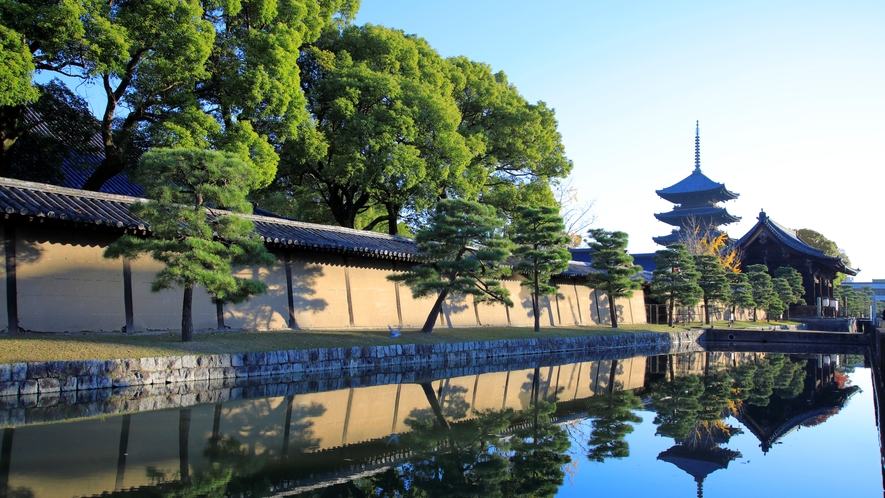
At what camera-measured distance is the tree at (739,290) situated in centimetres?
3706

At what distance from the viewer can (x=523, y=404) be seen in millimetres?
11844

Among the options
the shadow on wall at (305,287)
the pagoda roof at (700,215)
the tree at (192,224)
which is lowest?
the shadow on wall at (305,287)

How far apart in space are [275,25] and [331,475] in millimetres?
17542

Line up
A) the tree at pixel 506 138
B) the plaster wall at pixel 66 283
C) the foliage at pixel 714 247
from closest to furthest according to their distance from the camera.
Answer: the plaster wall at pixel 66 283, the tree at pixel 506 138, the foliage at pixel 714 247

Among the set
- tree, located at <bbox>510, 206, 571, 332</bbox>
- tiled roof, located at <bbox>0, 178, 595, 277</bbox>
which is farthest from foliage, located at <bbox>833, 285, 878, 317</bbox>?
tiled roof, located at <bbox>0, 178, 595, 277</bbox>

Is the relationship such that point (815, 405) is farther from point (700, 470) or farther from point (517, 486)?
point (517, 486)

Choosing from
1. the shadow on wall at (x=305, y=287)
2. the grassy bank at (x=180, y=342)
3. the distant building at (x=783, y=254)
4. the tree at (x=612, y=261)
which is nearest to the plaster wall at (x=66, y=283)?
the grassy bank at (x=180, y=342)

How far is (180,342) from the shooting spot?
45.2ft

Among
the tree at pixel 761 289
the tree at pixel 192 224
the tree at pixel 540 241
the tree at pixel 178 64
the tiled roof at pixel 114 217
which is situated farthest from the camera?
the tree at pixel 761 289

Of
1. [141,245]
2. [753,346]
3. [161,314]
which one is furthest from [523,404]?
[753,346]

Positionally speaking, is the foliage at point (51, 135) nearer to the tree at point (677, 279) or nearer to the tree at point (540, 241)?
the tree at point (540, 241)

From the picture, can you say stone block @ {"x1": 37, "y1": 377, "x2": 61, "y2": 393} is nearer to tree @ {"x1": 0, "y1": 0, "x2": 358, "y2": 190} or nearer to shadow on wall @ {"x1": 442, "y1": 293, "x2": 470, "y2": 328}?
tree @ {"x1": 0, "y1": 0, "x2": 358, "y2": 190}

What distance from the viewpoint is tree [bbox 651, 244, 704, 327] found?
31141 mm

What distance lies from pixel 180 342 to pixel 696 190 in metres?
53.6
